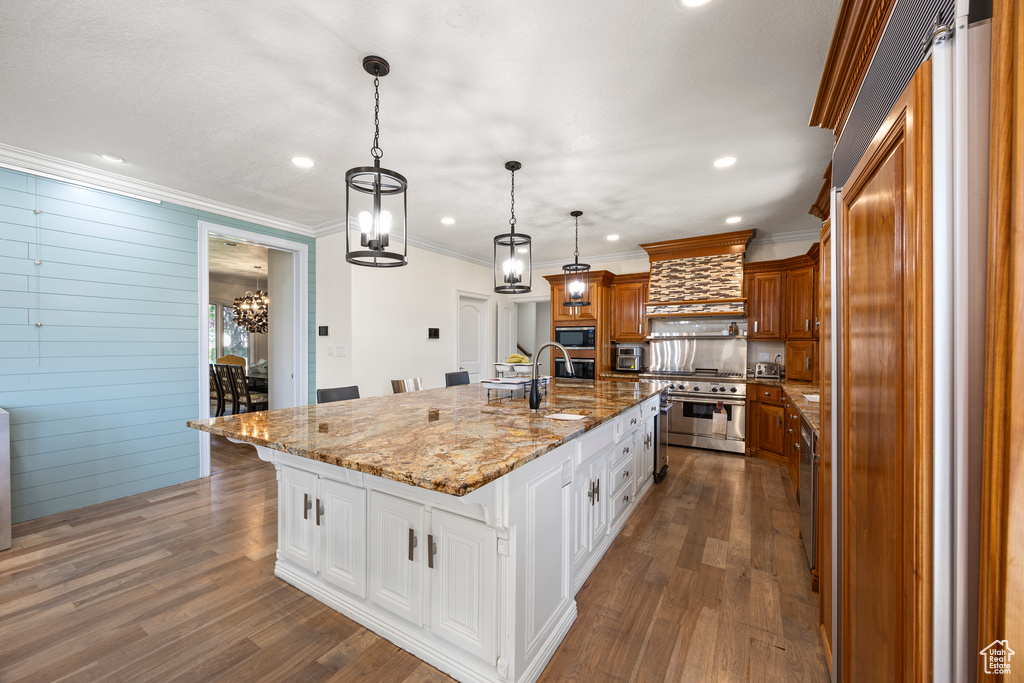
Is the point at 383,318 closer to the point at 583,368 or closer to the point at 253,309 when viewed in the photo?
the point at 583,368

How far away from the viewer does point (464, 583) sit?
1.55 metres

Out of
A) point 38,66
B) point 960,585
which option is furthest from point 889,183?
point 38,66

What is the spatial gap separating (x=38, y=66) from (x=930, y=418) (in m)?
3.66

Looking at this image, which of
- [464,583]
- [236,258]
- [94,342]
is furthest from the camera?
[236,258]

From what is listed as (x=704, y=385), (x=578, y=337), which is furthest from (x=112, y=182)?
(x=704, y=385)

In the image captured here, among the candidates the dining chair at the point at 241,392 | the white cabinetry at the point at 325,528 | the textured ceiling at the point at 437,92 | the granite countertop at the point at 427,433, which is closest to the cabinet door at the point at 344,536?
the white cabinetry at the point at 325,528

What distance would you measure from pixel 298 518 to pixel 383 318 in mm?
3174

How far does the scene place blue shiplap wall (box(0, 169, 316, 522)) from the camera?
298cm

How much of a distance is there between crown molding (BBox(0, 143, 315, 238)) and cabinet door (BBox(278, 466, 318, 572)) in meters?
3.19

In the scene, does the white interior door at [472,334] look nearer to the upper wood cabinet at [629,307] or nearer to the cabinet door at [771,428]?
the upper wood cabinet at [629,307]

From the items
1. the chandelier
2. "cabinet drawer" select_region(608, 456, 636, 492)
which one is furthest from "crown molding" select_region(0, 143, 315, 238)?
"cabinet drawer" select_region(608, 456, 636, 492)

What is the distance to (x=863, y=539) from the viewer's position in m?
1.03

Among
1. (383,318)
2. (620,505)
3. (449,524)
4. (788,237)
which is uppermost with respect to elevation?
(788,237)

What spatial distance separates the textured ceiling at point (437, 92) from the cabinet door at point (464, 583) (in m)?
2.10
